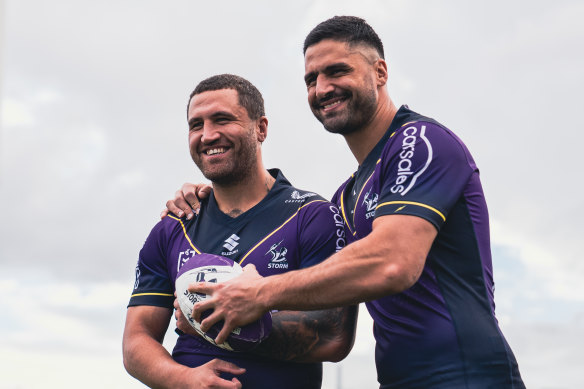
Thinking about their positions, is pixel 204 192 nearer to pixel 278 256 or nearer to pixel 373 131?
pixel 278 256

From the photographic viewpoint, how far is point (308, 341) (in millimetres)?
5777

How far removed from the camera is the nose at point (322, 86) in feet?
19.1

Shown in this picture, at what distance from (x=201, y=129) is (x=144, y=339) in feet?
6.31

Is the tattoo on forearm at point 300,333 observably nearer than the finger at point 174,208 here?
Yes

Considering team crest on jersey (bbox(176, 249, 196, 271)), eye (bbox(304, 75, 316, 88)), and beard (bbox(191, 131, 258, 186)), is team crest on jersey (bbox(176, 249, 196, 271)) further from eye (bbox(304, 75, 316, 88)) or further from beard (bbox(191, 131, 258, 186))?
eye (bbox(304, 75, 316, 88))

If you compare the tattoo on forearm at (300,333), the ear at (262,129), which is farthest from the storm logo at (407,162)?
the ear at (262,129)

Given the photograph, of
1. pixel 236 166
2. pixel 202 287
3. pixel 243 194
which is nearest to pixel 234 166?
pixel 236 166

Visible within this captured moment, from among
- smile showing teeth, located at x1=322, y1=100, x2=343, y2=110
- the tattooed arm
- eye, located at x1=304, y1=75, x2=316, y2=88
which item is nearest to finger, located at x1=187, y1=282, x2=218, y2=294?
the tattooed arm

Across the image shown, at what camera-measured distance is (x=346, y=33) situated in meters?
5.95

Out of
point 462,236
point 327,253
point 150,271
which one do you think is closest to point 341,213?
point 327,253

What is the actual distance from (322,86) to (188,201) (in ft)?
6.49

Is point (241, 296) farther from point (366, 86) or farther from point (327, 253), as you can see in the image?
point (366, 86)

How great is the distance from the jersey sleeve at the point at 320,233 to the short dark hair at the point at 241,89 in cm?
119

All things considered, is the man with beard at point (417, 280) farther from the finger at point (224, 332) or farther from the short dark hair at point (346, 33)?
the short dark hair at point (346, 33)
